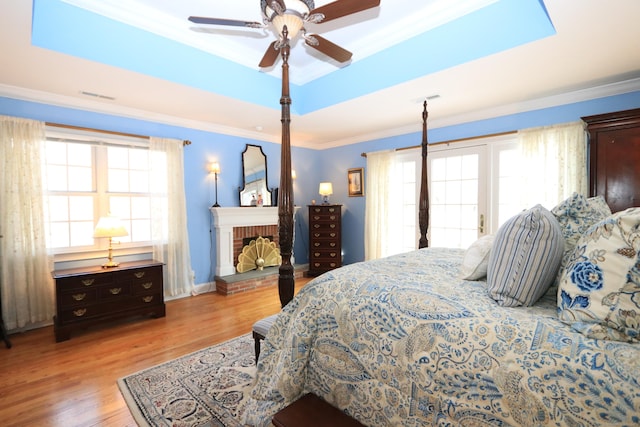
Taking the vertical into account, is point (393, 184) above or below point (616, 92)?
below

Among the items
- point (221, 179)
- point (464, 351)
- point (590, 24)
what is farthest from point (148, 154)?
point (590, 24)

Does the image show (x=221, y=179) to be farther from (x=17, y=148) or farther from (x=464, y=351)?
(x=464, y=351)

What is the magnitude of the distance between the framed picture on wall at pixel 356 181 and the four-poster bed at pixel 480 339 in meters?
3.63

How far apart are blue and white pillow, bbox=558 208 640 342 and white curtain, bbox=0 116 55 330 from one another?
13.9ft

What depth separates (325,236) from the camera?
5.01 meters

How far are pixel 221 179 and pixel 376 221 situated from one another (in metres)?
2.50

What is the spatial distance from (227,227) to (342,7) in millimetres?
3322

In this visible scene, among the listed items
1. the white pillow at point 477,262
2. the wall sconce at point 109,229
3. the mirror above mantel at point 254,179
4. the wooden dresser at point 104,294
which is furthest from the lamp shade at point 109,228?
the white pillow at point 477,262

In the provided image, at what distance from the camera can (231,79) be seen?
322 centimetres

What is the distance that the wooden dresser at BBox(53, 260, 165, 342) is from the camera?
281 cm

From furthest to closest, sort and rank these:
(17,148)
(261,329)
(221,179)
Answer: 1. (221,179)
2. (17,148)
3. (261,329)

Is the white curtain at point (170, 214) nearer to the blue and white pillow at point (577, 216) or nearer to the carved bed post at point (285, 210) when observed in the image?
the carved bed post at point (285, 210)

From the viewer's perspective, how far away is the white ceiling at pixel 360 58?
2.09 metres

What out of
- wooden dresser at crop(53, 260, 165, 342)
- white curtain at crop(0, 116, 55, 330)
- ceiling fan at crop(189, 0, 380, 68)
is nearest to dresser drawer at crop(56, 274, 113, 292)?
wooden dresser at crop(53, 260, 165, 342)
